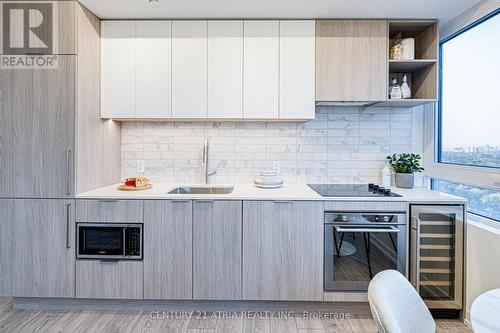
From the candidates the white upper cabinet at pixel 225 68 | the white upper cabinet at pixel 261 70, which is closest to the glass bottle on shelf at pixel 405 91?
the white upper cabinet at pixel 261 70

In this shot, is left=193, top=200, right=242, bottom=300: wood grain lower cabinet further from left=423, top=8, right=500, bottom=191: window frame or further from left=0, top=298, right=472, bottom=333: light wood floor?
left=423, top=8, right=500, bottom=191: window frame

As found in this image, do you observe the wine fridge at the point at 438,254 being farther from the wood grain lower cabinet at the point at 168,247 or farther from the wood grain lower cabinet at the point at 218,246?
the wood grain lower cabinet at the point at 168,247

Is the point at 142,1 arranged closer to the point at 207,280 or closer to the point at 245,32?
the point at 245,32

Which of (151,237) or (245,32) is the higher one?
(245,32)

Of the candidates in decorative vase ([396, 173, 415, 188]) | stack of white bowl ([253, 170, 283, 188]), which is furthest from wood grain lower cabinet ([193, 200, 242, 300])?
decorative vase ([396, 173, 415, 188])

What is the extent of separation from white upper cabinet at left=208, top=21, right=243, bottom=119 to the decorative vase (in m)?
1.59

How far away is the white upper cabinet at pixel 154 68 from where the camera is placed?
8.32 ft

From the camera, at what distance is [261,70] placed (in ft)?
8.30

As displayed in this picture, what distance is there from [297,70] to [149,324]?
7.77 feet

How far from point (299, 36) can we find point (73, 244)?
8.27 feet

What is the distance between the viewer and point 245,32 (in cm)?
252

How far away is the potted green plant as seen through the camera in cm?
267

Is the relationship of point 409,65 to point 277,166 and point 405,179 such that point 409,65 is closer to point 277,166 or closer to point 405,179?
point 405,179

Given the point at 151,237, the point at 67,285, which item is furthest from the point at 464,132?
the point at 67,285
